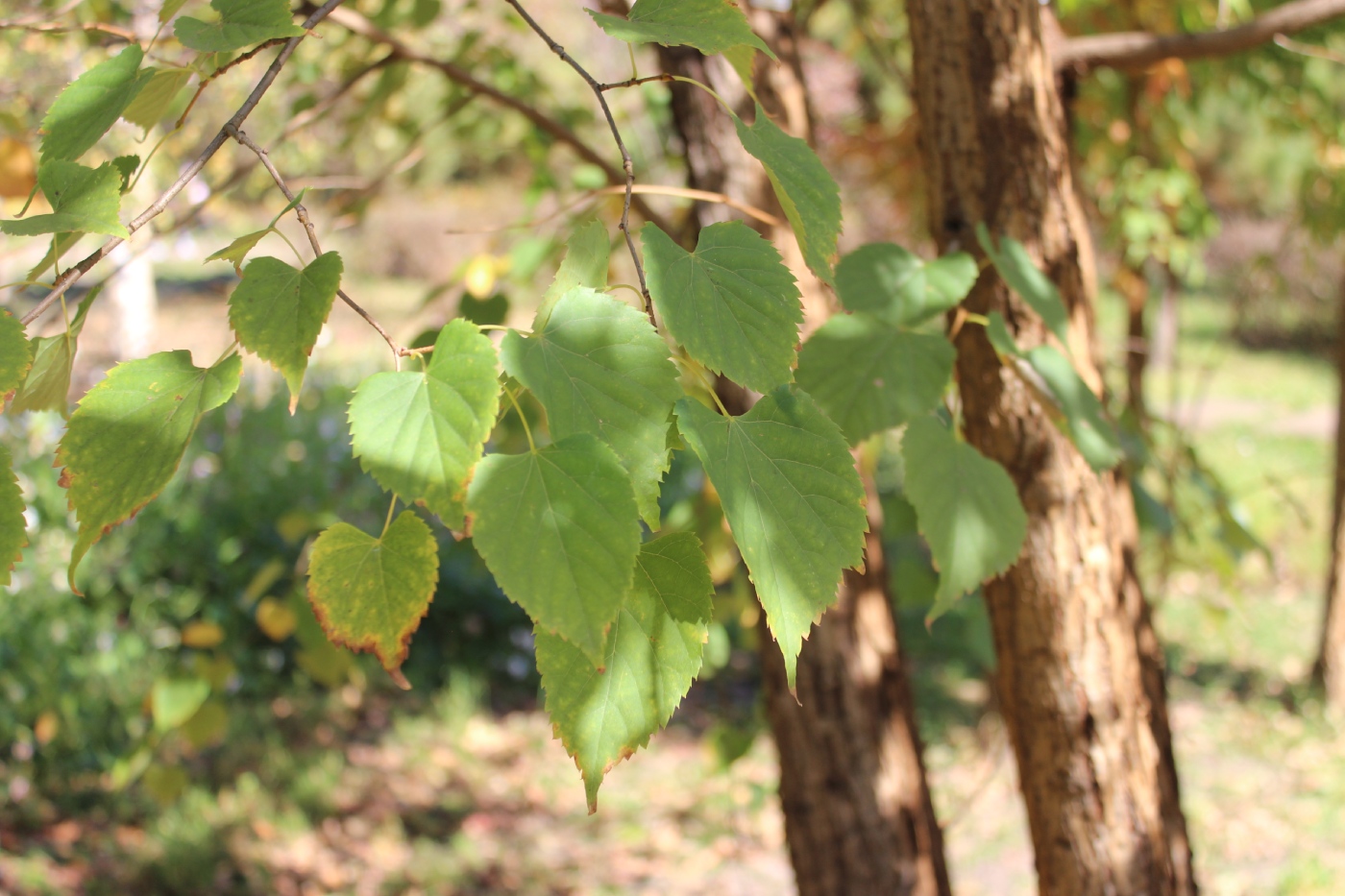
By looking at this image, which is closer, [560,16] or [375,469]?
[375,469]

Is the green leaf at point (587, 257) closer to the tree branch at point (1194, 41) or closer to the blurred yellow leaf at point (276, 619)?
the tree branch at point (1194, 41)

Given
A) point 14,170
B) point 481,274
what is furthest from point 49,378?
point 481,274

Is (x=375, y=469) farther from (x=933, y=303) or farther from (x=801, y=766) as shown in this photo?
(x=801, y=766)

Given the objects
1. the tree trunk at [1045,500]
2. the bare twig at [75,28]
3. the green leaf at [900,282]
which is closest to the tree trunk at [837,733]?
the tree trunk at [1045,500]

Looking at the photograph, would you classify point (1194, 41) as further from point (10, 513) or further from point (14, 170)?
point (14, 170)

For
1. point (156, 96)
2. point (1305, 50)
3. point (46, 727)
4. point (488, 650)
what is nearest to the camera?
point (156, 96)

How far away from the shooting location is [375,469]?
43 cm

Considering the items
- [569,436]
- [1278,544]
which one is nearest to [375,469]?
[569,436]

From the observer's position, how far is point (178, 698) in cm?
153

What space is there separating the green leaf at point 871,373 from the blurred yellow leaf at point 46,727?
2.79 m

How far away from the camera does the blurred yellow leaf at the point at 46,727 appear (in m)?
2.73

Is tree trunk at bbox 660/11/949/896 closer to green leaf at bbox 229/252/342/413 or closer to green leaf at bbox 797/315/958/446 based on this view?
green leaf at bbox 797/315/958/446

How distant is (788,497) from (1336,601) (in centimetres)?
410

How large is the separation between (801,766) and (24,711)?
2743 millimetres
